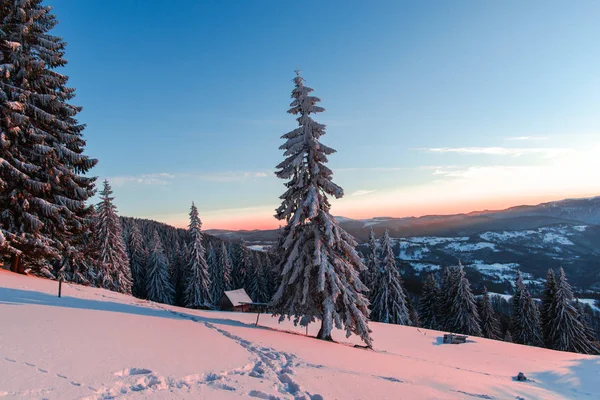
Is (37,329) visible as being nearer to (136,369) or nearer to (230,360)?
(136,369)

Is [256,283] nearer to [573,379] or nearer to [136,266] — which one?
[136,266]

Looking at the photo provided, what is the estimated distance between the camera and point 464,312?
148 feet

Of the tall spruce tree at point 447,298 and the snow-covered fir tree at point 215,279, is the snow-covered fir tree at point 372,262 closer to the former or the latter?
the tall spruce tree at point 447,298

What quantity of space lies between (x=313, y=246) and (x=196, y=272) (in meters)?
39.2

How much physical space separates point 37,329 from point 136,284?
2395 inches

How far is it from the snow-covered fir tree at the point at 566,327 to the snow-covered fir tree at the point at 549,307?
40 centimetres

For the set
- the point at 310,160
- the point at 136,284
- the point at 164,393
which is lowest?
the point at 136,284

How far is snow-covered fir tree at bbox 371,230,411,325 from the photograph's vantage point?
43250 millimetres

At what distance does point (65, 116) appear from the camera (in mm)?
19891

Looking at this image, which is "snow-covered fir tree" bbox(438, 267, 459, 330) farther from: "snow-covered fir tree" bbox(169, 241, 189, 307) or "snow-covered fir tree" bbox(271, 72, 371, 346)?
"snow-covered fir tree" bbox(169, 241, 189, 307)

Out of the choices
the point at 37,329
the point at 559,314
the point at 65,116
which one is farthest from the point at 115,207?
the point at 559,314

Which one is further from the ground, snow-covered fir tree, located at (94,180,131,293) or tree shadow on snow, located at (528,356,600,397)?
snow-covered fir tree, located at (94,180,131,293)

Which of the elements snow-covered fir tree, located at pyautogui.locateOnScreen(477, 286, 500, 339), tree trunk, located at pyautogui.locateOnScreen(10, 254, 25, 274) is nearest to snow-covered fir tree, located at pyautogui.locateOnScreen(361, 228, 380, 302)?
snow-covered fir tree, located at pyautogui.locateOnScreen(477, 286, 500, 339)

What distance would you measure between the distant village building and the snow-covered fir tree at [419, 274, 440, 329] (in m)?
29.6
